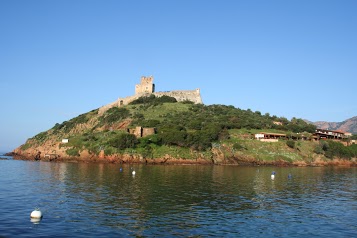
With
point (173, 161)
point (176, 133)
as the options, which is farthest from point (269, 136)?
point (173, 161)

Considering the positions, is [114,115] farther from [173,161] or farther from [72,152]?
[173,161]

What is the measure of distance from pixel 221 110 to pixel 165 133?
4565 centimetres

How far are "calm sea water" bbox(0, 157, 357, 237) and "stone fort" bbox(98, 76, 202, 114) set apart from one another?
97773mm

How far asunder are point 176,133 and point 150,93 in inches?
2214

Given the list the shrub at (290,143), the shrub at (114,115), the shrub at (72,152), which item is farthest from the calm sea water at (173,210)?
the shrub at (114,115)

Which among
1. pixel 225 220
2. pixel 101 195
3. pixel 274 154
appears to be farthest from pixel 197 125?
pixel 225 220

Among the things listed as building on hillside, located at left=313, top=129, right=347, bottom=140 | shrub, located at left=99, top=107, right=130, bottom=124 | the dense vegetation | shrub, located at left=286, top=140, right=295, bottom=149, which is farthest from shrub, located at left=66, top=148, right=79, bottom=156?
building on hillside, located at left=313, top=129, right=347, bottom=140

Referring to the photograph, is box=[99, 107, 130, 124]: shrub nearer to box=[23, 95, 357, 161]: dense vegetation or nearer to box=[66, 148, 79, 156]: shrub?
box=[23, 95, 357, 161]: dense vegetation

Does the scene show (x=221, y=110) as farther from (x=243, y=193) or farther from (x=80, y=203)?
(x=80, y=203)

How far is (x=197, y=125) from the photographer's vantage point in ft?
330

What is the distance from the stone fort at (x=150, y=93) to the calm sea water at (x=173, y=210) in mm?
97773

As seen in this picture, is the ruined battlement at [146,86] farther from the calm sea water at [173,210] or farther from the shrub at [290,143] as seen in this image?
the calm sea water at [173,210]

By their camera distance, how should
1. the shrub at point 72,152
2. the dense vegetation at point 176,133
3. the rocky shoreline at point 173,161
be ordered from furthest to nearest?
the shrub at point 72,152
the dense vegetation at point 176,133
the rocky shoreline at point 173,161

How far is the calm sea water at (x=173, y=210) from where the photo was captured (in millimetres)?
21203
